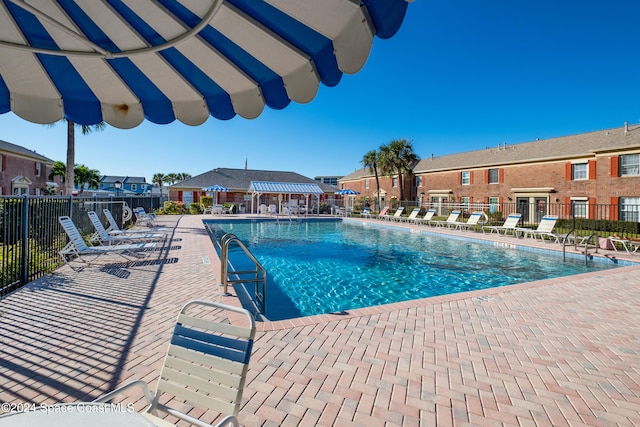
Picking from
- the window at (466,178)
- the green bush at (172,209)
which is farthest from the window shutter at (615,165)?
the green bush at (172,209)

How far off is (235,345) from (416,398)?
1757 mm

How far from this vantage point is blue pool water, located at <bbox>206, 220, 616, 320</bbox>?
667cm

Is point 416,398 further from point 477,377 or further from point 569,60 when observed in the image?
point 569,60

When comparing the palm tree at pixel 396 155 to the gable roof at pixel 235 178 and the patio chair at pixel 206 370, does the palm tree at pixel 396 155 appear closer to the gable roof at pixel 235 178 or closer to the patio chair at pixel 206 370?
the gable roof at pixel 235 178

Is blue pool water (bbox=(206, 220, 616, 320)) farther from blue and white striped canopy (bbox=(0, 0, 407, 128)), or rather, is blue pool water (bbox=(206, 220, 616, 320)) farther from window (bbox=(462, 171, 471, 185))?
window (bbox=(462, 171, 471, 185))

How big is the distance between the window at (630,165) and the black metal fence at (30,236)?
26.9m

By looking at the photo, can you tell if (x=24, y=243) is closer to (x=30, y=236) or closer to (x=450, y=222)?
(x=30, y=236)

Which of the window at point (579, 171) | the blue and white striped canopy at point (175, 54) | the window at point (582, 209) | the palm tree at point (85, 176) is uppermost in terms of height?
the palm tree at point (85, 176)

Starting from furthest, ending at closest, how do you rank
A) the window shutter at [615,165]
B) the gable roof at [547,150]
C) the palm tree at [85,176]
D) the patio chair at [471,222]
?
the palm tree at [85,176]
the gable roof at [547,150]
the window shutter at [615,165]
the patio chair at [471,222]

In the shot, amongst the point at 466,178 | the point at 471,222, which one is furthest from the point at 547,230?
the point at 466,178

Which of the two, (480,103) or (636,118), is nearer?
(636,118)

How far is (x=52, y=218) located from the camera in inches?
288

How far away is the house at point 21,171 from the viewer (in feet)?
79.4

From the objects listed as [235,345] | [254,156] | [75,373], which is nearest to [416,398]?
[235,345]
